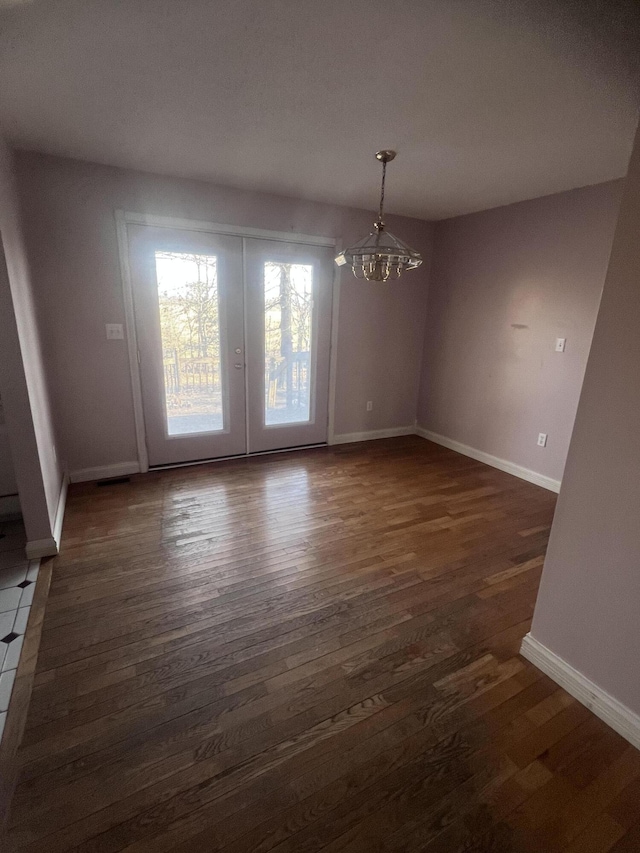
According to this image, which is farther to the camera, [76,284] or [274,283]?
[274,283]

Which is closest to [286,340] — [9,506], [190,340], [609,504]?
[190,340]

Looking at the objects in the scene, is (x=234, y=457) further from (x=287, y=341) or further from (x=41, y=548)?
(x=41, y=548)

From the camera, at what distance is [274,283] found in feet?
11.5

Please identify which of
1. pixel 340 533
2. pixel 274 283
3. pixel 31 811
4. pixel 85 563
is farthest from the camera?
pixel 274 283

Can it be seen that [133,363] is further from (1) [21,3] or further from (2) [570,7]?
(2) [570,7]

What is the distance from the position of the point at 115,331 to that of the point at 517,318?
346 cm

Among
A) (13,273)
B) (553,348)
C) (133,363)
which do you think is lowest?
(133,363)

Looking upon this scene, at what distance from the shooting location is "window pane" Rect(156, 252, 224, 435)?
10.3 feet

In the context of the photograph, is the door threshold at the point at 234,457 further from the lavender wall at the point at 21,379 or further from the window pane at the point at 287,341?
the lavender wall at the point at 21,379

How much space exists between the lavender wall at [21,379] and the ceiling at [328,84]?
55 centimetres

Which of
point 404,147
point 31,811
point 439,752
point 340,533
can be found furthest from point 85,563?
point 404,147

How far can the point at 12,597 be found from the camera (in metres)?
1.92

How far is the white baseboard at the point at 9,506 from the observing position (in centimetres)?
261

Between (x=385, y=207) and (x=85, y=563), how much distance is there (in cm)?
378
